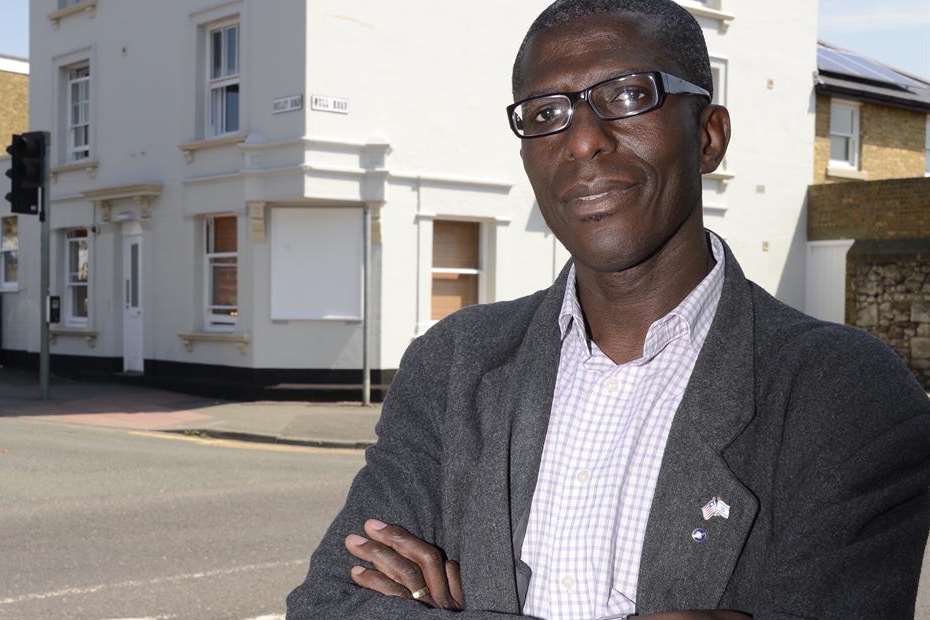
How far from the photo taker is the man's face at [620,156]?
177 centimetres

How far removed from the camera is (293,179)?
615 inches

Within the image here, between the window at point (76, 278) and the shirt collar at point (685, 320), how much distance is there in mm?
19394

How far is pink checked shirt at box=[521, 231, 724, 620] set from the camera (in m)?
1.63

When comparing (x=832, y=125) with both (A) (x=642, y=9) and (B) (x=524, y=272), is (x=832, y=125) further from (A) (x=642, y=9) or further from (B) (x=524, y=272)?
(A) (x=642, y=9)

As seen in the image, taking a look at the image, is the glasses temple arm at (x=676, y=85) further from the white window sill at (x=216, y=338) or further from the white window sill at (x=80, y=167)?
the white window sill at (x=80, y=167)

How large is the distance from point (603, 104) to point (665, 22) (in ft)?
0.53

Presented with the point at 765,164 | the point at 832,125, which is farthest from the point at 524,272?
the point at 832,125

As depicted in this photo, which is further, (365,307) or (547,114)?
(365,307)

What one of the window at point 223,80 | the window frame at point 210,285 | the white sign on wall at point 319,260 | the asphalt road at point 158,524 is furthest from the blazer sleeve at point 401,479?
the window at point 223,80

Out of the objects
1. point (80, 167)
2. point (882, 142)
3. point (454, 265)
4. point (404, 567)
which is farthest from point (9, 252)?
→ point (404, 567)

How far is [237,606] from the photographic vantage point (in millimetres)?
5512

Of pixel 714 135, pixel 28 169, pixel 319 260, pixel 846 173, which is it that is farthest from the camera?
pixel 846 173

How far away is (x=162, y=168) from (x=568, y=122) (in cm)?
1706

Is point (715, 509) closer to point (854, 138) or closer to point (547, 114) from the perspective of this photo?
point (547, 114)
